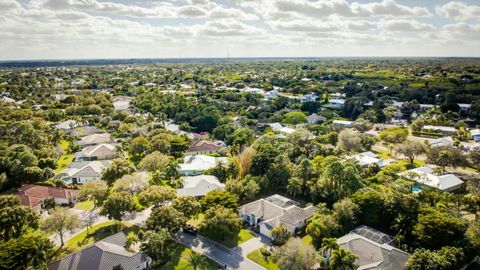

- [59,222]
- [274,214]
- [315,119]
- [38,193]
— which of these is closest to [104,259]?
[59,222]

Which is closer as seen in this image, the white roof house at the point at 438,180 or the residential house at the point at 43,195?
the residential house at the point at 43,195

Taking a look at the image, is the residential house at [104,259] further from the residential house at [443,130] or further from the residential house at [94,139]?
the residential house at [443,130]

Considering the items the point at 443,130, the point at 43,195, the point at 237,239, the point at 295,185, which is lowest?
the point at 237,239

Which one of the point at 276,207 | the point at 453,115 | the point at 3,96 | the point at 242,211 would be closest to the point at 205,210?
the point at 242,211

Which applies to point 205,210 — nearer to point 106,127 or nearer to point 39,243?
point 39,243

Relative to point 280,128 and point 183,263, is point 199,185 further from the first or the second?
point 280,128

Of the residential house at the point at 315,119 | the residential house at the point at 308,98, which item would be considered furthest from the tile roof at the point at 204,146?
the residential house at the point at 308,98

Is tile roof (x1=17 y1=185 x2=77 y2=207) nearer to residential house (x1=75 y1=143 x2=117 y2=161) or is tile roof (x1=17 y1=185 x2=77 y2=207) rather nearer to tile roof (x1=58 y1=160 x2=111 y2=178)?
tile roof (x1=58 y1=160 x2=111 y2=178)
